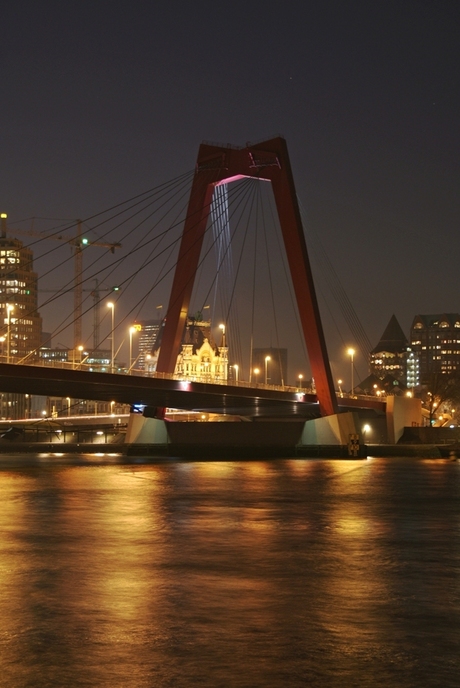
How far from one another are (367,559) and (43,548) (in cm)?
551

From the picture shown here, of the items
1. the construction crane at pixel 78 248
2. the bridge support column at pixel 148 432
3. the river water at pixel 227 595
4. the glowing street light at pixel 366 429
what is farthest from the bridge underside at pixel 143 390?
the construction crane at pixel 78 248

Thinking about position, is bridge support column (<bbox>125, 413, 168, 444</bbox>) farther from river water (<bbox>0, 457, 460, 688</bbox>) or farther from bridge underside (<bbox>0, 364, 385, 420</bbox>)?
river water (<bbox>0, 457, 460, 688</bbox>)

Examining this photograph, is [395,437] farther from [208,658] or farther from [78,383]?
[208,658]

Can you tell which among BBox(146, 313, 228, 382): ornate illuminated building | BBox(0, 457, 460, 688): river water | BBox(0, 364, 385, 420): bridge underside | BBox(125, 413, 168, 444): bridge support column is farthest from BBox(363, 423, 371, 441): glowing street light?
BBox(146, 313, 228, 382): ornate illuminated building

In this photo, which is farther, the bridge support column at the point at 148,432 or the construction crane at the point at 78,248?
the construction crane at the point at 78,248

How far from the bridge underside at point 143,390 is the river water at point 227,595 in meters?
22.8

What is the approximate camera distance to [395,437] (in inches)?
3199

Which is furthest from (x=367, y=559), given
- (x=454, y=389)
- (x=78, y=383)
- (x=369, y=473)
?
(x=454, y=389)

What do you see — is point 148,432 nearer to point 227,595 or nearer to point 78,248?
point 227,595

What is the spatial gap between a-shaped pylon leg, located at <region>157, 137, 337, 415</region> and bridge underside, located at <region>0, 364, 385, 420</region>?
8.74 feet

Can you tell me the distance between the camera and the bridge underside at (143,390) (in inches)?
1943

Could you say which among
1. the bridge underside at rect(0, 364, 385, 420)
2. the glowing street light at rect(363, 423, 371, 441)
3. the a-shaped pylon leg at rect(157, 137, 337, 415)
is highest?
the a-shaped pylon leg at rect(157, 137, 337, 415)

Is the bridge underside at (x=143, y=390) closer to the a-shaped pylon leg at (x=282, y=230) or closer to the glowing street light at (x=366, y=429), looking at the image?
the a-shaped pylon leg at (x=282, y=230)

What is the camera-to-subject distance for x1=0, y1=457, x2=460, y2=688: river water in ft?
28.0
